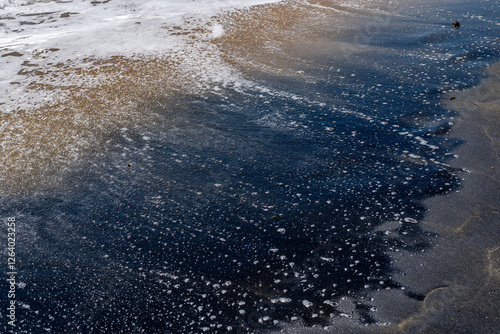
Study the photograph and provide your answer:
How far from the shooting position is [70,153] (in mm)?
4949

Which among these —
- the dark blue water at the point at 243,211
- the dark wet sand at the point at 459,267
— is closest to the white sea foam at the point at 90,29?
the dark blue water at the point at 243,211

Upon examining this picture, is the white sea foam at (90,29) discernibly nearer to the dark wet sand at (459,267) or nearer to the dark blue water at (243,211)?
the dark blue water at (243,211)

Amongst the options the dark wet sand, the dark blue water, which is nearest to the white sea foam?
the dark blue water

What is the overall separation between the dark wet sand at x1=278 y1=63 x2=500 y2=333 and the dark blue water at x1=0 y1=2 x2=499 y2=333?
0.40ft

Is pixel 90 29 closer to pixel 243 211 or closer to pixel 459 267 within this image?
pixel 243 211

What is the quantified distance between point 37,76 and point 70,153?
276cm

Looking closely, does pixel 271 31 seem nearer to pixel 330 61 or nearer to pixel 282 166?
pixel 330 61

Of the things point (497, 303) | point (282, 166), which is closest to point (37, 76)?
point (282, 166)

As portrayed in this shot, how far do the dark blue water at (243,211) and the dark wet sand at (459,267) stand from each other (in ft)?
0.40

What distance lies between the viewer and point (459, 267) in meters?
3.21

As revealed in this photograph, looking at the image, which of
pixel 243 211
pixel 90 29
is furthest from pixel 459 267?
pixel 90 29

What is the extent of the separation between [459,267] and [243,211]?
6.48ft

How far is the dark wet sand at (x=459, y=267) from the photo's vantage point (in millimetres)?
2805

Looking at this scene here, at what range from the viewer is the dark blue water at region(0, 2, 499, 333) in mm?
3088
